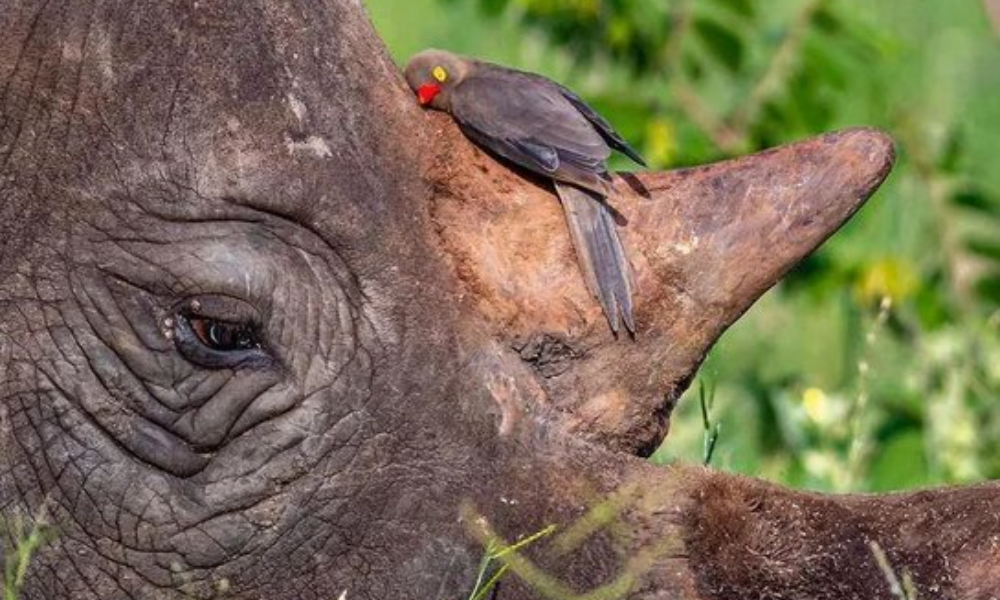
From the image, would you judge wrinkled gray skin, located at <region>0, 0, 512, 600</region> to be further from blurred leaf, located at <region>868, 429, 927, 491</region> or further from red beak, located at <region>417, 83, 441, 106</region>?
blurred leaf, located at <region>868, 429, 927, 491</region>

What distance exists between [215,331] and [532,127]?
2.32 feet

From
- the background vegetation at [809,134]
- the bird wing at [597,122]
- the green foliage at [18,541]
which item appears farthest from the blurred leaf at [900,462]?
the green foliage at [18,541]

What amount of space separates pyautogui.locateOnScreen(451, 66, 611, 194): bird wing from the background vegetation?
10.7 ft

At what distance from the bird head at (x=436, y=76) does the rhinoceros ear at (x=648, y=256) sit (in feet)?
0.35

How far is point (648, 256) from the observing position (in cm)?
488

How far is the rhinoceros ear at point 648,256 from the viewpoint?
476 cm

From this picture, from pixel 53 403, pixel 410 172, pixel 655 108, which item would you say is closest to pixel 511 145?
pixel 410 172

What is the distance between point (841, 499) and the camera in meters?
4.67

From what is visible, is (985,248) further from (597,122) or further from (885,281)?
(597,122)

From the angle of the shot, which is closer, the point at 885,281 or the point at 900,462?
the point at 900,462

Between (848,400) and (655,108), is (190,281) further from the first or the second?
(655,108)

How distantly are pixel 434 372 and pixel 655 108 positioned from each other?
500 centimetres

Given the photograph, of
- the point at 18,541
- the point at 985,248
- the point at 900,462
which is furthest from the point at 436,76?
the point at 985,248

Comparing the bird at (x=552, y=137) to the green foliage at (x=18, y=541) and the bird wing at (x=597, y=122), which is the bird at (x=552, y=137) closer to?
the bird wing at (x=597, y=122)
